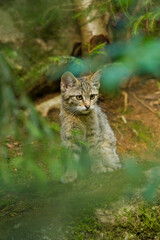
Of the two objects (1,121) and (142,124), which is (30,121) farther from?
(142,124)

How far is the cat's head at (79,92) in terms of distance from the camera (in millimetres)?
4359

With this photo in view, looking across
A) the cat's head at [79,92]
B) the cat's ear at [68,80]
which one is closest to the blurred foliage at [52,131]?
the cat's head at [79,92]

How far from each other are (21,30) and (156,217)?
16.3ft

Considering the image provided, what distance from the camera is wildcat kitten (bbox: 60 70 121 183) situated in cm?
438

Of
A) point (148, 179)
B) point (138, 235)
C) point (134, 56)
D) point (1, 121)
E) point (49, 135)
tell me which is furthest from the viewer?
point (148, 179)

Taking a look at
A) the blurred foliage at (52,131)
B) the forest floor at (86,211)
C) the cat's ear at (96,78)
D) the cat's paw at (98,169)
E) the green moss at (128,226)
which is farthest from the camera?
the cat's paw at (98,169)

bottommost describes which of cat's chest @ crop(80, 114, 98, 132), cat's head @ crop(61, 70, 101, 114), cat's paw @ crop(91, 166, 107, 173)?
cat's paw @ crop(91, 166, 107, 173)

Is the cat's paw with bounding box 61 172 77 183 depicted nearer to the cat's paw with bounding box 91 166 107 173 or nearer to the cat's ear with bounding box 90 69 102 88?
the cat's paw with bounding box 91 166 107 173

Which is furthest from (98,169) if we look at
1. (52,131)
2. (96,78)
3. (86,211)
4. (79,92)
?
(52,131)

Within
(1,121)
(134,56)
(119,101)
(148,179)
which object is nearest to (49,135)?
(1,121)

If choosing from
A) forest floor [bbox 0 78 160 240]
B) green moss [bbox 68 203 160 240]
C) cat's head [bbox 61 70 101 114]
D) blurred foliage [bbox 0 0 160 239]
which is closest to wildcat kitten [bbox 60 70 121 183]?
cat's head [bbox 61 70 101 114]

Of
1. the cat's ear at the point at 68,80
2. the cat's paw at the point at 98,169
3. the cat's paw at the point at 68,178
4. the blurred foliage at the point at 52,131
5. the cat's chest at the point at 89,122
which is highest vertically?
the blurred foliage at the point at 52,131

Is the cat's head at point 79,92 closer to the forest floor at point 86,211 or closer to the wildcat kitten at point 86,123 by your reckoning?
the wildcat kitten at point 86,123

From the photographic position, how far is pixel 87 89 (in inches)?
174
